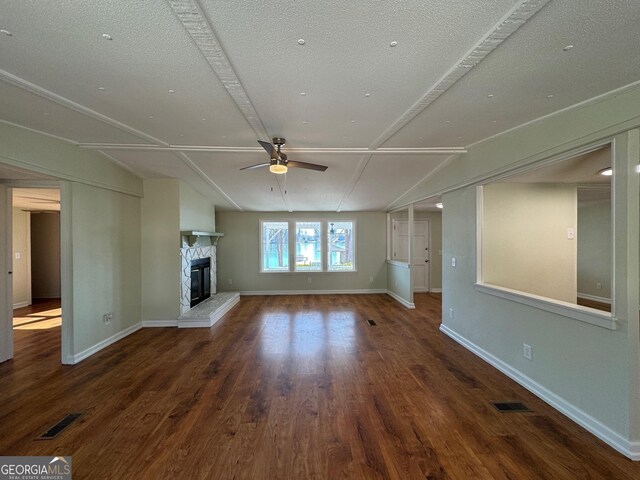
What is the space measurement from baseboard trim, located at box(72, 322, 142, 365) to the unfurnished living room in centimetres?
3

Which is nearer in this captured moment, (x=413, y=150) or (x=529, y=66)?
(x=529, y=66)

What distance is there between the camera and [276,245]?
7.34m

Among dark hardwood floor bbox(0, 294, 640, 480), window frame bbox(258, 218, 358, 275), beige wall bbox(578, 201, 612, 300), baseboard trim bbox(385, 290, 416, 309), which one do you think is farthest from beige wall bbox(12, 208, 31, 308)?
beige wall bbox(578, 201, 612, 300)

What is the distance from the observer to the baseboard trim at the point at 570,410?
180 cm

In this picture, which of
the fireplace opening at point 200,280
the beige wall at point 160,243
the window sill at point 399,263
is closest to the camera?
the beige wall at point 160,243

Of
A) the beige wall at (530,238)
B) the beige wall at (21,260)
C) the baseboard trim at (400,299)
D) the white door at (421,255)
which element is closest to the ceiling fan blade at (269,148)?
the beige wall at (530,238)

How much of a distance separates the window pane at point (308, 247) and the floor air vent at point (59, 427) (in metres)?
5.37

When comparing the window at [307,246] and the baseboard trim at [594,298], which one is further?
the window at [307,246]

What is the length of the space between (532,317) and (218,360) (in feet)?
11.5

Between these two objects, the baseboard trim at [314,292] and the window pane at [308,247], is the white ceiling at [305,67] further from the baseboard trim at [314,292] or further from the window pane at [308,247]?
the baseboard trim at [314,292]

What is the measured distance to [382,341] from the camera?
3.83 metres

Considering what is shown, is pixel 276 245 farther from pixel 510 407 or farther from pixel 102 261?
pixel 510 407

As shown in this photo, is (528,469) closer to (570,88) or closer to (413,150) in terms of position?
(570,88)

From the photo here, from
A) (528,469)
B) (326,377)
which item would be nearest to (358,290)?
(326,377)
